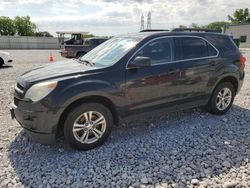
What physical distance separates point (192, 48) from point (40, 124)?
3.09 m

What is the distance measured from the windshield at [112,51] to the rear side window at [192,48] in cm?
83

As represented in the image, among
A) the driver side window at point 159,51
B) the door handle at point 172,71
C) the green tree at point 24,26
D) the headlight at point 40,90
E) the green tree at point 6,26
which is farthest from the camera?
the green tree at point 24,26

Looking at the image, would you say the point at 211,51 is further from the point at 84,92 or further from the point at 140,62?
the point at 84,92

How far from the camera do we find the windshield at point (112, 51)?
3795 millimetres

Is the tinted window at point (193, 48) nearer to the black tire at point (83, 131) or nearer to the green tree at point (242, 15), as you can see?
the black tire at point (83, 131)

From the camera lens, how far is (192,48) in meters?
4.44

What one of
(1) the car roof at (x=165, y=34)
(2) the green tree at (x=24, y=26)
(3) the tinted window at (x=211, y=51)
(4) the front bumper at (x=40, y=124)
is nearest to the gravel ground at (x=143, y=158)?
(4) the front bumper at (x=40, y=124)

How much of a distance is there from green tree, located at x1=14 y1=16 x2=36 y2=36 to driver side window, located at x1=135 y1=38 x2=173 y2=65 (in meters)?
67.7

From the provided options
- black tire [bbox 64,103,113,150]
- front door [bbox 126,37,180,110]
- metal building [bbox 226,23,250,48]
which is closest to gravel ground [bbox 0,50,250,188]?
black tire [bbox 64,103,113,150]

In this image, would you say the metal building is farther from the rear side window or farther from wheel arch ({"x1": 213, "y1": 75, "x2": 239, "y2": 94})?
the rear side window

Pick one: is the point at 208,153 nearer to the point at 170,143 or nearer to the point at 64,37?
the point at 170,143

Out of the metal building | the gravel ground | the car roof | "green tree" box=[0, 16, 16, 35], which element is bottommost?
the gravel ground

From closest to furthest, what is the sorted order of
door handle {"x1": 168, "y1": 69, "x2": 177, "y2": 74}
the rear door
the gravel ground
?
1. the gravel ground
2. door handle {"x1": 168, "y1": 69, "x2": 177, "y2": 74}
3. the rear door

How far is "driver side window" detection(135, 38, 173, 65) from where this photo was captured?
154 inches
